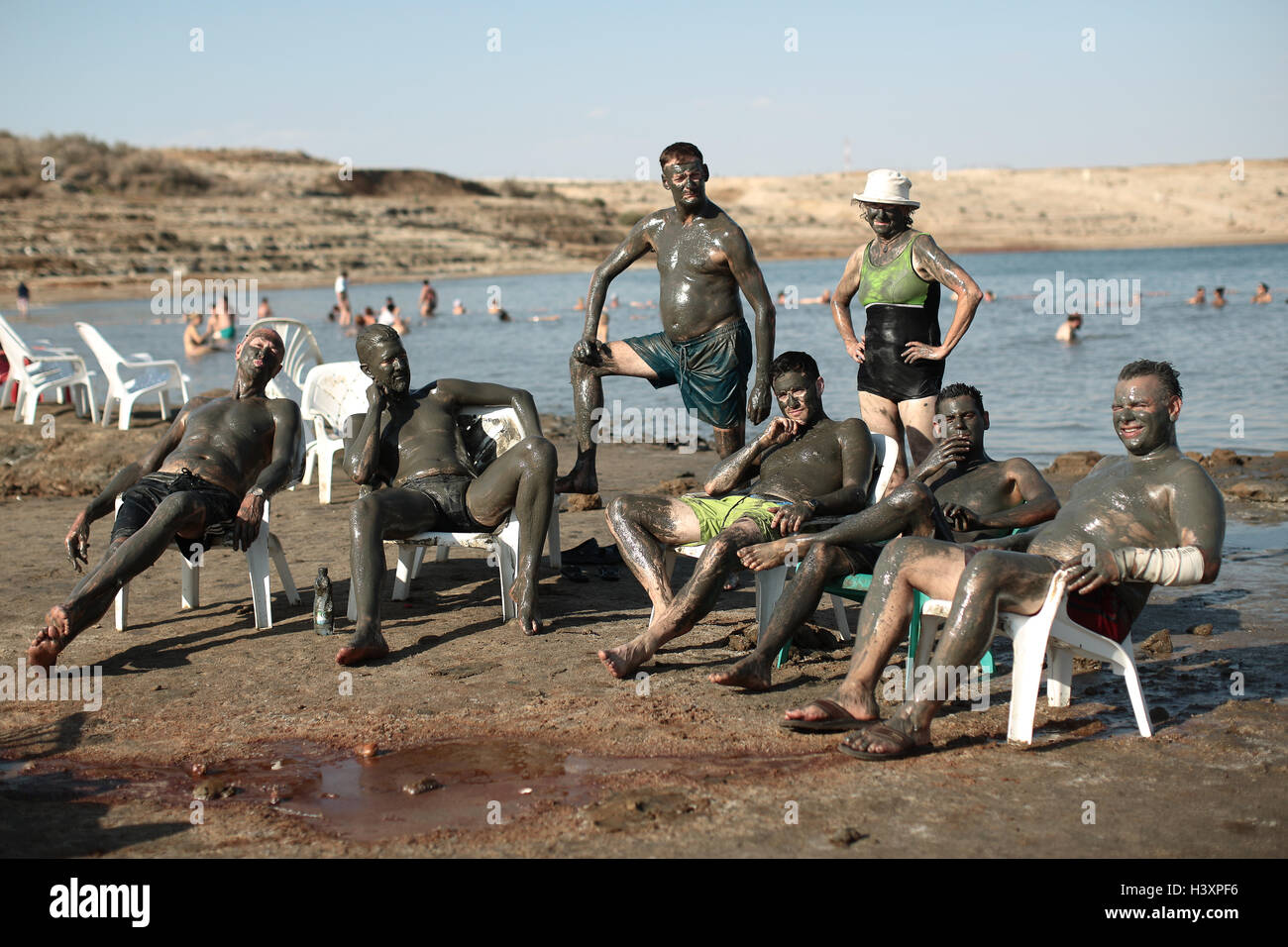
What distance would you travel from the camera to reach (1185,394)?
50.3ft

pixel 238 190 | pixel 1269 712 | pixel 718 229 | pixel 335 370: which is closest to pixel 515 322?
pixel 335 370

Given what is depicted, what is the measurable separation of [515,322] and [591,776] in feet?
82.2

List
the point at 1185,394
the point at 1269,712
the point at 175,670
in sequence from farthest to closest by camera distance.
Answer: the point at 1185,394 < the point at 175,670 < the point at 1269,712

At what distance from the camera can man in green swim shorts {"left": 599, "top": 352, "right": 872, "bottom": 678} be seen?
5.38 meters

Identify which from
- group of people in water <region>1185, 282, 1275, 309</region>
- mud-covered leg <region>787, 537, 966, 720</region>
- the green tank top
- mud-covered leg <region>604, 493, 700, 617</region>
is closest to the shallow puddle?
mud-covered leg <region>787, 537, 966, 720</region>

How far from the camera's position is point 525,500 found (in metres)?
6.01

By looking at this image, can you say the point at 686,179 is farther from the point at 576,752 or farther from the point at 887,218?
the point at 576,752

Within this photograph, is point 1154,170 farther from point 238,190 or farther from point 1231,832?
point 1231,832

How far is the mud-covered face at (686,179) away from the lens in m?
6.57

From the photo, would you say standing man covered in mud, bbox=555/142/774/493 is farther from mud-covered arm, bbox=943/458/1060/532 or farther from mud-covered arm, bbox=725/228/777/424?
mud-covered arm, bbox=943/458/1060/532

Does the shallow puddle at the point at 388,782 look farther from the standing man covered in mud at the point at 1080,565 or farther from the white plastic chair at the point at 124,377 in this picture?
the white plastic chair at the point at 124,377

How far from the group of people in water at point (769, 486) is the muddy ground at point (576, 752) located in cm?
25

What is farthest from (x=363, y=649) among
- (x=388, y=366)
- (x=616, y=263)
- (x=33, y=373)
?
(x=33, y=373)

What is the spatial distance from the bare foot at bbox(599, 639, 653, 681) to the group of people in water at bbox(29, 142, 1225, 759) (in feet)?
0.03
